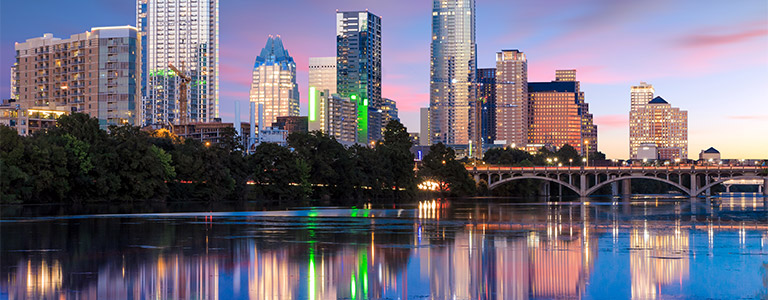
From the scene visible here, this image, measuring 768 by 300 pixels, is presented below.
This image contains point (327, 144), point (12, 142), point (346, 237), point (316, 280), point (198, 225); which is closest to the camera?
point (316, 280)

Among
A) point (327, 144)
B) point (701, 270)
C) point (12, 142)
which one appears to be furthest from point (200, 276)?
point (327, 144)

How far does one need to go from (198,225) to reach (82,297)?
3457cm

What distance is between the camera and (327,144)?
15800 cm

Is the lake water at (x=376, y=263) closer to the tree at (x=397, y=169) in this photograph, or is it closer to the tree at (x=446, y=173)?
the tree at (x=397, y=169)

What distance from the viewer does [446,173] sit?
620 feet

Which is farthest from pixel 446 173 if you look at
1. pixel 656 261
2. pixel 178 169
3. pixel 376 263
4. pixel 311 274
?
pixel 311 274

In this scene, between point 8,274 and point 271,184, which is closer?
point 8,274

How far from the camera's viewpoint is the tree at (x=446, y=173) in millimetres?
187000

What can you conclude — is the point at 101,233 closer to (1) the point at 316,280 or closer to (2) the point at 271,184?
(1) the point at 316,280

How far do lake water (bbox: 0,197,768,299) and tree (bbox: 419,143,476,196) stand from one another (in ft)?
433

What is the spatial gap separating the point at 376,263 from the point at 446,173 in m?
156

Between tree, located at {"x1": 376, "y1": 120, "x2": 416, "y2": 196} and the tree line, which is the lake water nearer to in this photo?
the tree line

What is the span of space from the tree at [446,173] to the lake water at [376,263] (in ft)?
433

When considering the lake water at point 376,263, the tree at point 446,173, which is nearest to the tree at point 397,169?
the tree at point 446,173
